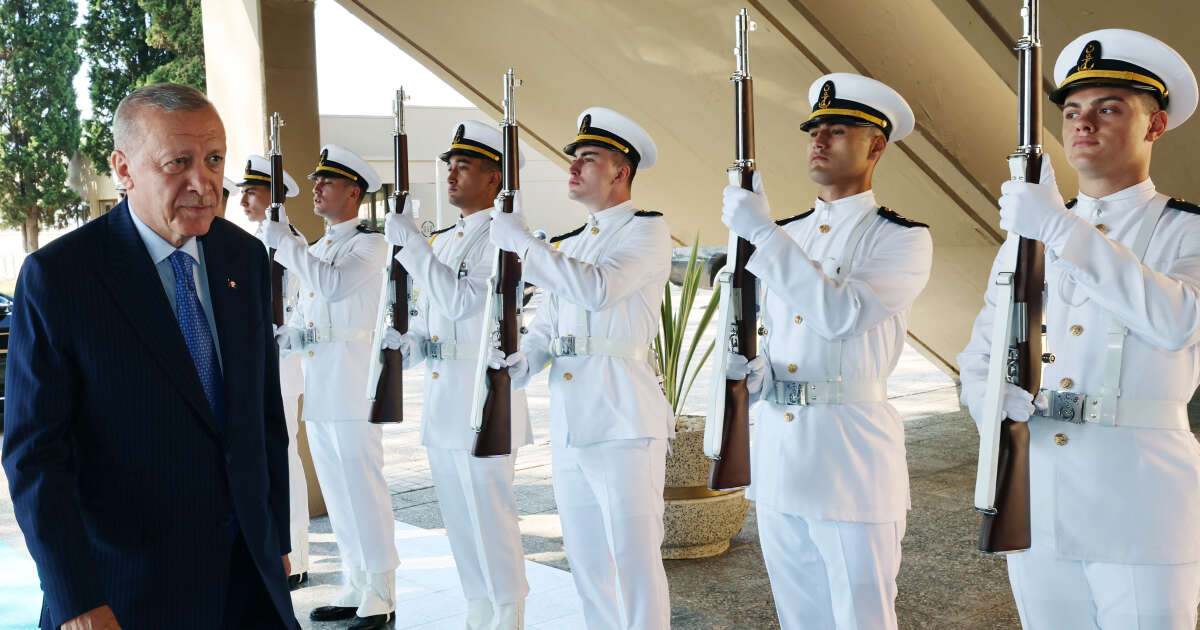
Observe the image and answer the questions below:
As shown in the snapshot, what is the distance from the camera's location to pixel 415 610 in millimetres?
4531

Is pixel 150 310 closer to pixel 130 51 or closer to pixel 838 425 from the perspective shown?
pixel 838 425

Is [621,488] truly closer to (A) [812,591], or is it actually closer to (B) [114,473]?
(A) [812,591]

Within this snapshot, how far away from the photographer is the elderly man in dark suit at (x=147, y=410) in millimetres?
1813

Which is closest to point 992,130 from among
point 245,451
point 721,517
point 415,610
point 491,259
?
point 721,517

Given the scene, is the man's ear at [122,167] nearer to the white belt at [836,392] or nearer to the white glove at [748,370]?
the white glove at [748,370]

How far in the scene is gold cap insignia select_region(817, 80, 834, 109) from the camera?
296 centimetres

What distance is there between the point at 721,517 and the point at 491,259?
1808 mm

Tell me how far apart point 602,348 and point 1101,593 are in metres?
1.72

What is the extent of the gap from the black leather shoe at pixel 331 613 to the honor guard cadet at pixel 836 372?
2.28 m

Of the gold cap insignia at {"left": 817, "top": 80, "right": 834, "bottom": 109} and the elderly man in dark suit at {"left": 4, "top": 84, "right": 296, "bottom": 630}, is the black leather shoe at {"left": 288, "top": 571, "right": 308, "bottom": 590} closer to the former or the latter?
the elderly man in dark suit at {"left": 4, "top": 84, "right": 296, "bottom": 630}

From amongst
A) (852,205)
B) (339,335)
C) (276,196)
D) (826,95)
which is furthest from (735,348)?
(276,196)

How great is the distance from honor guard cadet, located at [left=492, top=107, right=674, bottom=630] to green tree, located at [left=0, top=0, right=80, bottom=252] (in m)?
9.22

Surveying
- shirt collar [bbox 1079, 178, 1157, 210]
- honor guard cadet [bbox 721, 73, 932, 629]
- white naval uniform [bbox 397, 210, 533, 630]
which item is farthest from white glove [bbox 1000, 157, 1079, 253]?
white naval uniform [bbox 397, 210, 533, 630]

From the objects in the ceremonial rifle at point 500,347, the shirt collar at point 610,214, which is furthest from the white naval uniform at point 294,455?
the shirt collar at point 610,214
